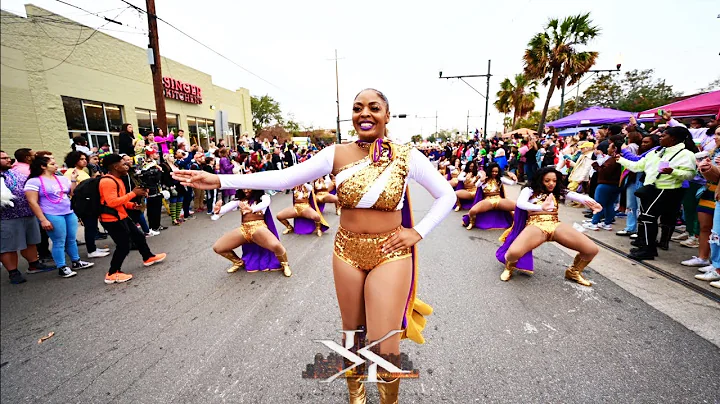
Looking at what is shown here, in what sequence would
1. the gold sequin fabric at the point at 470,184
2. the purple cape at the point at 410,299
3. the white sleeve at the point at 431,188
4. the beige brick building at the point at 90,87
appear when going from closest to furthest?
the white sleeve at the point at 431,188
the purple cape at the point at 410,299
the gold sequin fabric at the point at 470,184
the beige brick building at the point at 90,87

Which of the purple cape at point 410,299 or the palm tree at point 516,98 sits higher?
the palm tree at point 516,98

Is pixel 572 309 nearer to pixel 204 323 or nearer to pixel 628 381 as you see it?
pixel 628 381

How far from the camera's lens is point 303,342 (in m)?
2.82

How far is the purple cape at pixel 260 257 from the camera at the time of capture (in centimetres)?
446

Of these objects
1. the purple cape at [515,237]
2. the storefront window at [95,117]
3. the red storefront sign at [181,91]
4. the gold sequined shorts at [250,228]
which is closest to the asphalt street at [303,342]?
the purple cape at [515,237]

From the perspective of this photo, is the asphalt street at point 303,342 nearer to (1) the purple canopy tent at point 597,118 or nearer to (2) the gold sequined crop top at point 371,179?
(2) the gold sequined crop top at point 371,179

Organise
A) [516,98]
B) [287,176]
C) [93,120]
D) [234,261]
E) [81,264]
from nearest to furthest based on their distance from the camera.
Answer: [287,176] < [234,261] < [81,264] < [93,120] < [516,98]

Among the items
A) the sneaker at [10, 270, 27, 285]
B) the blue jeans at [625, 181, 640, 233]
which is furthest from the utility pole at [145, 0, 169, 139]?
the blue jeans at [625, 181, 640, 233]

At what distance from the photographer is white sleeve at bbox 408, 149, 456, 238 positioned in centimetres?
200

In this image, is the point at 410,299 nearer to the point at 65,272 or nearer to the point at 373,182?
the point at 373,182

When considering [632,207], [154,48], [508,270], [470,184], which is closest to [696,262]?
[632,207]

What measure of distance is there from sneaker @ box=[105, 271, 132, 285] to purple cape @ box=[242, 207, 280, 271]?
1.57 m

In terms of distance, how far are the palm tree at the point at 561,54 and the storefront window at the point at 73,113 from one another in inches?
798

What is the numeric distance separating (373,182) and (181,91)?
20061 millimetres
